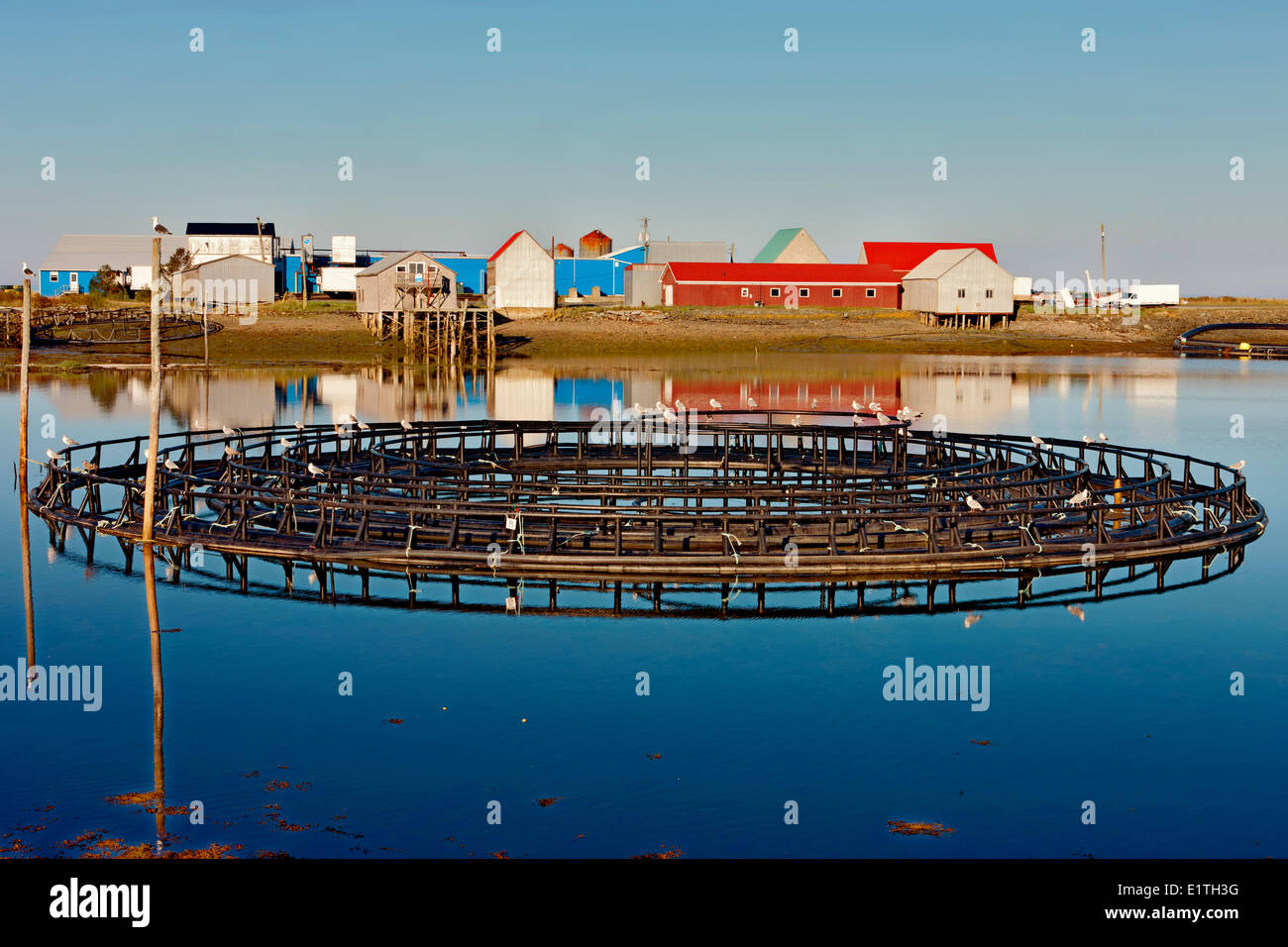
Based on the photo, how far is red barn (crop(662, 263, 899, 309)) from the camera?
10712cm

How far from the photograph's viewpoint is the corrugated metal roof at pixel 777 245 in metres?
118

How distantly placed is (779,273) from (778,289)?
151cm

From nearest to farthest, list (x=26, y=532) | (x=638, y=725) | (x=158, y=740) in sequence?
(x=158, y=740) < (x=638, y=725) < (x=26, y=532)

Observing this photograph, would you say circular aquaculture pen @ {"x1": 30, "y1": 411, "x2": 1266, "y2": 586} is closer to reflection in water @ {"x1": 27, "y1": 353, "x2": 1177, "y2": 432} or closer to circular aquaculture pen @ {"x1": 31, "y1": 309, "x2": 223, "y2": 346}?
reflection in water @ {"x1": 27, "y1": 353, "x2": 1177, "y2": 432}

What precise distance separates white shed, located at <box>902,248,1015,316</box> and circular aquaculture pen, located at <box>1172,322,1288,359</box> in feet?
47.8

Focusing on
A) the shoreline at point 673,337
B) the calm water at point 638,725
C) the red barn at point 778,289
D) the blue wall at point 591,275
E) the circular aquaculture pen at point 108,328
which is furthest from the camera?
the blue wall at point 591,275

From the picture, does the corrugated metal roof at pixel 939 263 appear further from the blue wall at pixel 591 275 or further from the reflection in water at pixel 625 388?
the blue wall at pixel 591 275

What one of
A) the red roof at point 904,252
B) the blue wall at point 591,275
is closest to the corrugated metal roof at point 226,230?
the blue wall at point 591,275

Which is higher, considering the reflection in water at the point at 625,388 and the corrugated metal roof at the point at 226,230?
the corrugated metal roof at the point at 226,230

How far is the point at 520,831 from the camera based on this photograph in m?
13.9

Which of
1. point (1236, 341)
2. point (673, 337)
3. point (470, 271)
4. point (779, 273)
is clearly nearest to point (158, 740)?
point (673, 337)

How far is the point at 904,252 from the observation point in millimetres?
112562

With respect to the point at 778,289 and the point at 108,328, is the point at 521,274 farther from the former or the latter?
the point at 108,328
